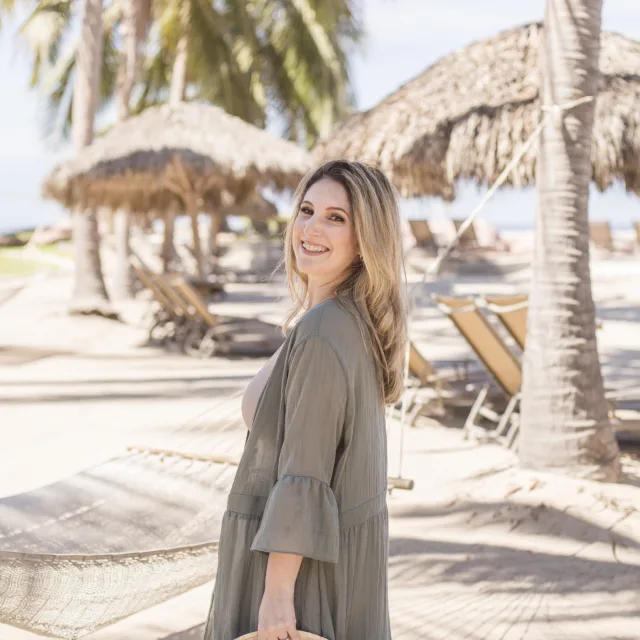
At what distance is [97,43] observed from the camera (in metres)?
12.5

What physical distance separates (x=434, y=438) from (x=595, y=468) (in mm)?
1294

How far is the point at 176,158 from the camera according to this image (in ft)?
36.2

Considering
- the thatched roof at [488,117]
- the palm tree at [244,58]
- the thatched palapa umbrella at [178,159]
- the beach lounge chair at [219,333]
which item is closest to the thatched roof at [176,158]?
the thatched palapa umbrella at [178,159]

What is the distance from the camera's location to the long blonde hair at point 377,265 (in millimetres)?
1542

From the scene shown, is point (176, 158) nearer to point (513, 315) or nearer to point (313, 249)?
point (513, 315)

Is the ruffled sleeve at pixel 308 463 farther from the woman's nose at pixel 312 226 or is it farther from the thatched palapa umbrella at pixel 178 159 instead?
the thatched palapa umbrella at pixel 178 159

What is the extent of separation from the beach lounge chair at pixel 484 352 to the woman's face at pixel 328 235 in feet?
13.6

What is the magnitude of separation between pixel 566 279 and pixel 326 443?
133 inches

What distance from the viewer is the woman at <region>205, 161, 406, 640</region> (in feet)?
4.70

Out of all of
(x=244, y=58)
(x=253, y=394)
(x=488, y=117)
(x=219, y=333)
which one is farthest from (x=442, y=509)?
(x=244, y=58)

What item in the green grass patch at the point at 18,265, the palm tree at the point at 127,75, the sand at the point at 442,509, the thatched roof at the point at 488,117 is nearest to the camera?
the sand at the point at 442,509

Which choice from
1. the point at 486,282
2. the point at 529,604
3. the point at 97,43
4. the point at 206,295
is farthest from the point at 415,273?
the point at 529,604

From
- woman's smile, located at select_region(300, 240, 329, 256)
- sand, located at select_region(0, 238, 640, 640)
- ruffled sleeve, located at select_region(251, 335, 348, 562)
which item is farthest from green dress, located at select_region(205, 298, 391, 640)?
sand, located at select_region(0, 238, 640, 640)

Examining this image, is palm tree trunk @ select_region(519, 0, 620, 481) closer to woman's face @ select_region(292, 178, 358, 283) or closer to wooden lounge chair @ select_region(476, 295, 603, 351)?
wooden lounge chair @ select_region(476, 295, 603, 351)
